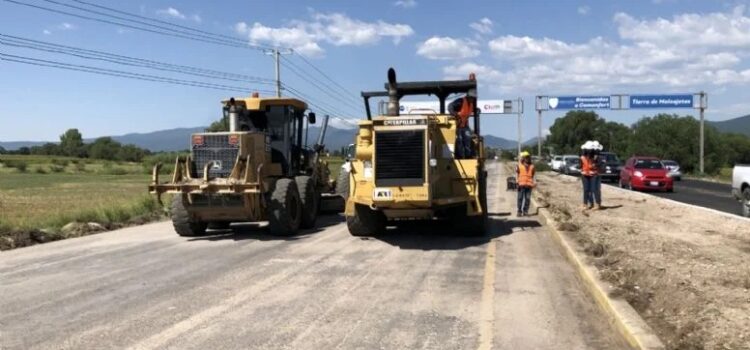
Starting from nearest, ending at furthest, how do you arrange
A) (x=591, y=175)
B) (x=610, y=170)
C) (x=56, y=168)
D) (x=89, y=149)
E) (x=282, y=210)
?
1. (x=282, y=210)
2. (x=591, y=175)
3. (x=610, y=170)
4. (x=56, y=168)
5. (x=89, y=149)

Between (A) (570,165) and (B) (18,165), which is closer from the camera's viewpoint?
(A) (570,165)

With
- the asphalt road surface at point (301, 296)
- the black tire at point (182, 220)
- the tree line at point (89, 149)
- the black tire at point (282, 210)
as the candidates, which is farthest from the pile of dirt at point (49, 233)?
the tree line at point (89, 149)

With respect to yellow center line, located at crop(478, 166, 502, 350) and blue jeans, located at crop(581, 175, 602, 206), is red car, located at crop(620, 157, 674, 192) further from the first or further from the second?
yellow center line, located at crop(478, 166, 502, 350)

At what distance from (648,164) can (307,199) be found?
21151mm

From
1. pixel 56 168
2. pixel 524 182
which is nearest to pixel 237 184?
pixel 524 182

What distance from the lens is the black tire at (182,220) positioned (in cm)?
1377

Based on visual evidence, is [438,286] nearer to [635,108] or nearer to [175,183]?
[175,183]

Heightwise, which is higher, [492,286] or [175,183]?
[175,183]

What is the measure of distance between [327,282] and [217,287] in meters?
1.42

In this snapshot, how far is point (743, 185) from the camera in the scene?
57.5ft

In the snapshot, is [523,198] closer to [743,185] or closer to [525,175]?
[525,175]

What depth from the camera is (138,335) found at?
636 cm

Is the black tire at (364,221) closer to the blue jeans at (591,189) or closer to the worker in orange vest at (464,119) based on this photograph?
the worker in orange vest at (464,119)

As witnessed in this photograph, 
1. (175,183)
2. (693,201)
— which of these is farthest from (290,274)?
(693,201)
